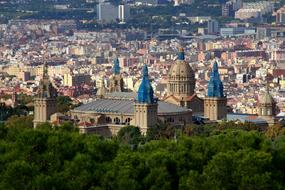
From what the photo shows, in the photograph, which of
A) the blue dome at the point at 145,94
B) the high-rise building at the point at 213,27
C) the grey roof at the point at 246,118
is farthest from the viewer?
the high-rise building at the point at 213,27

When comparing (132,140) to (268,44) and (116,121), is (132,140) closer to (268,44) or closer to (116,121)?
(116,121)

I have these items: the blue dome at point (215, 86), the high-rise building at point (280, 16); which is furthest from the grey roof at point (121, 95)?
the high-rise building at point (280, 16)

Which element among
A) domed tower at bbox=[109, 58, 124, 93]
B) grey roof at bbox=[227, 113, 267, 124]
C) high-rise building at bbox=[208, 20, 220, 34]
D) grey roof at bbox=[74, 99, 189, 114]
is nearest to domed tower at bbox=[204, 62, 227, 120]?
grey roof at bbox=[227, 113, 267, 124]

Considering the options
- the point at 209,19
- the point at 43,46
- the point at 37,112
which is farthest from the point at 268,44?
the point at 37,112

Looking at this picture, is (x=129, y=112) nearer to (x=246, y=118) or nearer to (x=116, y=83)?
(x=246, y=118)

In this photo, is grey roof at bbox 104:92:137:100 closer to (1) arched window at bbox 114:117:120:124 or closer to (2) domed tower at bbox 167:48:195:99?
(1) arched window at bbox 114:117:120:124

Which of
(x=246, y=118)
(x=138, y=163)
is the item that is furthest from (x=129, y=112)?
(x=138, y=163)

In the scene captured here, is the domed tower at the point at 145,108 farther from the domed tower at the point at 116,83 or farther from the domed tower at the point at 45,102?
the domed tower at the point at 116,83
